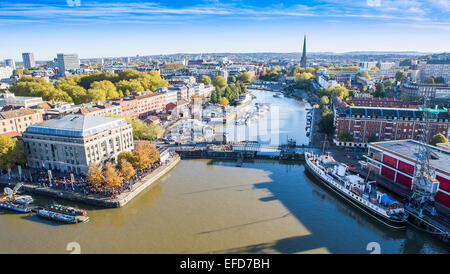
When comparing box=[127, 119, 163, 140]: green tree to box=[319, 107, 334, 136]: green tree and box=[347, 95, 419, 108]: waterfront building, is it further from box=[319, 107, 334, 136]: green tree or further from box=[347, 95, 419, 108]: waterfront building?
box=[347, 95, 419, 108]: waterfront building

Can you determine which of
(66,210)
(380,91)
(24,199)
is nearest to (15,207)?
(24,199)

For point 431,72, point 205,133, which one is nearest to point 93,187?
point 205,133

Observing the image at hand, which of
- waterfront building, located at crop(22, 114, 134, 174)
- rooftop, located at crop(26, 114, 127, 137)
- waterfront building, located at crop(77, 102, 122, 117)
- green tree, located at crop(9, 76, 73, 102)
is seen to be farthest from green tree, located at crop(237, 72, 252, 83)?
rooftop, located at crop(26, 114, 127, 137)

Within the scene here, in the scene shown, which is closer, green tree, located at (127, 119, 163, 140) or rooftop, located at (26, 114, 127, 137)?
rooftop, located at (26, 114, 127, 137)

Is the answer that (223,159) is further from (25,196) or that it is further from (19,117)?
(19,117)

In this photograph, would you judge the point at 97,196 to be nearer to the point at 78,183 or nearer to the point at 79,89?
the point at 78,183
